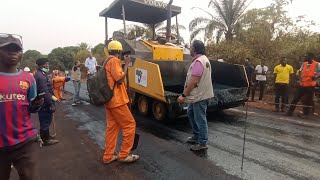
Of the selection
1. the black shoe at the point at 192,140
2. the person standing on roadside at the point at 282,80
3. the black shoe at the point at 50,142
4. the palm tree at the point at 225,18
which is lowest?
the black shoe at the point at 50,142

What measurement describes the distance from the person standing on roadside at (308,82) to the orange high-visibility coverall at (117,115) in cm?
525

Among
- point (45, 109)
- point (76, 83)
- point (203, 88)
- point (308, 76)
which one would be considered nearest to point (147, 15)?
point (76, 83)

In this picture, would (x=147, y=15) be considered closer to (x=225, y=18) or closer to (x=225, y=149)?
(x=225, y=149)

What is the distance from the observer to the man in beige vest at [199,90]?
486cm

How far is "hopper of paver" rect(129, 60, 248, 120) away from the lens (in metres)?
6.75

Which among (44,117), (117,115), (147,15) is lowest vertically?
(44,117)

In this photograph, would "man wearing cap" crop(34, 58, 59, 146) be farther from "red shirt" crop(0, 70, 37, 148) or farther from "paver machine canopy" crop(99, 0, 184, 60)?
"paver machine canopy" crop(99, 0, 184, 60)

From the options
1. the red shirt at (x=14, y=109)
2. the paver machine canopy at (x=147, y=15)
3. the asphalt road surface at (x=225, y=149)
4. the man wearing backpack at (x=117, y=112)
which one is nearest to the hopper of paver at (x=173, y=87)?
the asphalt road surface at (x=225, y=149)

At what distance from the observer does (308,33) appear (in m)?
13.7

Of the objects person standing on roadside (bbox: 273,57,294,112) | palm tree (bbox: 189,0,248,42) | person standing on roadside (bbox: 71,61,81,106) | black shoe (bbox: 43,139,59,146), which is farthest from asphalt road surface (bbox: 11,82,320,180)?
palm tree (bbox: 189,0,248,42)

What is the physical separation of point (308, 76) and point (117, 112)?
5.90 m

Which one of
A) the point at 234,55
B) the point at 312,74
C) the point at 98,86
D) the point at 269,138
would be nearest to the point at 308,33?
the point at 234,55

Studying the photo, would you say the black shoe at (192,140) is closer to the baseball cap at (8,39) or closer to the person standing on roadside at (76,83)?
the baseball cap at (8,39)

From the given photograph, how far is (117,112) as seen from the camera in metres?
4.38
